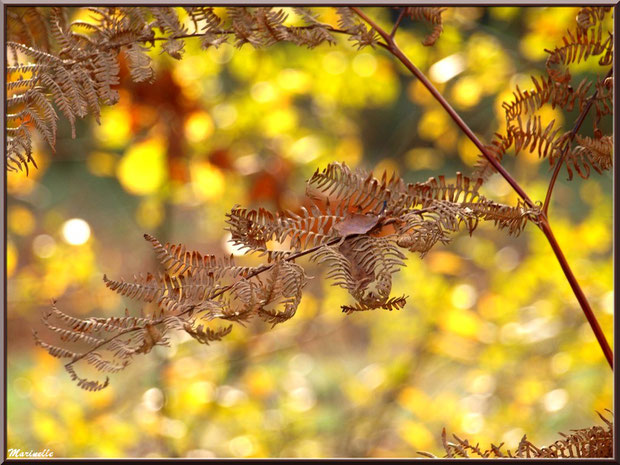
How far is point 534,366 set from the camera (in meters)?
1.82

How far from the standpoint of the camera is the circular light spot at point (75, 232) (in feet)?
5.30

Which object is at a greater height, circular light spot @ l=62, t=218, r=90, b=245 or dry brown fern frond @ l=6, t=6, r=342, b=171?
circular light spot @ l=62, t=218, r=90, b=245

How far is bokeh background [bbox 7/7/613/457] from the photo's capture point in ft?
4.98

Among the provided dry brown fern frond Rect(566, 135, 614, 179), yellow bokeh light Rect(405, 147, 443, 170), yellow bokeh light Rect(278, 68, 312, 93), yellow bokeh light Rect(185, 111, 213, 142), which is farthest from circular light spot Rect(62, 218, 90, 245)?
dry brown fern frond Rect(566, 135, 614, 179)

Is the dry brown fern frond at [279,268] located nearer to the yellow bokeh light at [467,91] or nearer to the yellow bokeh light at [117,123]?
the yellow bokeh light at [117,123]

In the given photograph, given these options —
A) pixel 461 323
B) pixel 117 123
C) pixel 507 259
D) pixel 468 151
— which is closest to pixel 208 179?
pixel 117 123

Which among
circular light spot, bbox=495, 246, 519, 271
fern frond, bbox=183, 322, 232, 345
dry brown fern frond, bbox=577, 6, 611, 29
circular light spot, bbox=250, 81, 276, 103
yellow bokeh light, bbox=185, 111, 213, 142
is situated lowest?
fern frond, bbox=183, 322, 232, 345

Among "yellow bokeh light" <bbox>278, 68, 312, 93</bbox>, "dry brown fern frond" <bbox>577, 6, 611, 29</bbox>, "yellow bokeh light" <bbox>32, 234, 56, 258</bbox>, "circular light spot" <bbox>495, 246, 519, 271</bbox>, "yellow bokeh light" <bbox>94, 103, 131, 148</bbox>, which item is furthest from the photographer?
"circular light spot" <bbox>495, 246, 519, 271</bbox>

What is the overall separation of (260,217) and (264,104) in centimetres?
125

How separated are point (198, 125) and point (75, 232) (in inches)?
17.4

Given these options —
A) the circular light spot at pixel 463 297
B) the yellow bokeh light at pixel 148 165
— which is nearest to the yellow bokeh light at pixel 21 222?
the yellow bokeh light at pixel 148 165

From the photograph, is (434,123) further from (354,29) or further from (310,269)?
(354,29)

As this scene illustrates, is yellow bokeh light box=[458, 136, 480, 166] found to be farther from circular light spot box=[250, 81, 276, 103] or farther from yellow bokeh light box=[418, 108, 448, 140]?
circular light spot box=[250, 81, 276, 103]

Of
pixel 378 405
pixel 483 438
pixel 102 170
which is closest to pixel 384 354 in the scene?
pixel 378 405
